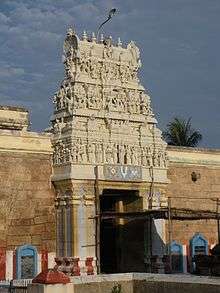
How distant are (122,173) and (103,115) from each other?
2129mm

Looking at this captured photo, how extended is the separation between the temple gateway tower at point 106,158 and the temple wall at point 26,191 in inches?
13.6

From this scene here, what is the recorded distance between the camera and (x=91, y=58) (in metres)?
23.0

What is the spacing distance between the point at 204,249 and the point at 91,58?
886 centimetres

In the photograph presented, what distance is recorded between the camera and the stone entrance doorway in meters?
23.5

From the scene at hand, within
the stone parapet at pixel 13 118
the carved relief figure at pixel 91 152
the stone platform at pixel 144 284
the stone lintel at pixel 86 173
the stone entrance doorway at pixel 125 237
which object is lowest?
the stone platform at pixel 144 284

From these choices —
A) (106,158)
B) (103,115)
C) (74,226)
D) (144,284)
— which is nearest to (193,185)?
(106,158)

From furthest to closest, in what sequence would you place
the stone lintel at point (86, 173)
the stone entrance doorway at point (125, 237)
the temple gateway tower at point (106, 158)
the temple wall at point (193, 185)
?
the temple wall at point (193, 185) → the stone entrance doorway at point (125, 237) → the temple gateway tower at point (106, 158) → the stone lintel at point (86, 173)

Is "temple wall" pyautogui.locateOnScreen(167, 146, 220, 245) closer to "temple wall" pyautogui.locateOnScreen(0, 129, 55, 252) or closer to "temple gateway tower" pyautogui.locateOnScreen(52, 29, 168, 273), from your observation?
"temple gateway tower" pyautogui.locateOnScreen(52, 29, 168, 273)

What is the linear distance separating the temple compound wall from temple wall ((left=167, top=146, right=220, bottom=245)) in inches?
210

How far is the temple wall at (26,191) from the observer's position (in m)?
20.7

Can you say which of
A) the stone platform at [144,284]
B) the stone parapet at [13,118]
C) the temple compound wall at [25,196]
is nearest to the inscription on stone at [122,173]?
the temple compound wall at [25,196]

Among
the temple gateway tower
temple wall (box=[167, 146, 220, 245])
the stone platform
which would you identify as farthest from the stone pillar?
the stone platform

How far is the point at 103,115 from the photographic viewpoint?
74.1 ft

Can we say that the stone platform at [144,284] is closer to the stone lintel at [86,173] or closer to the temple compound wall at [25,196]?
the temple compound wall at [25,196]
